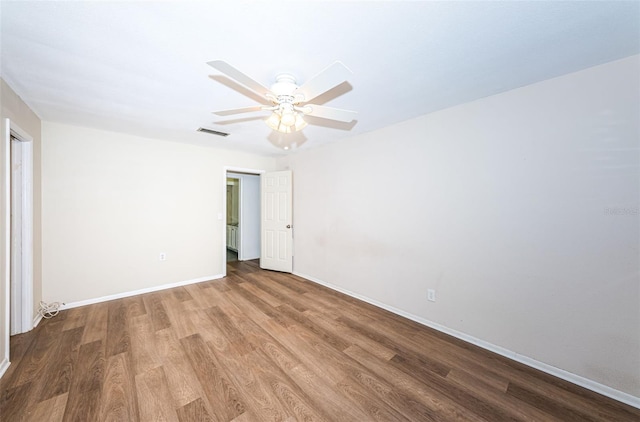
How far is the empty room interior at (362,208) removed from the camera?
55.9 inches

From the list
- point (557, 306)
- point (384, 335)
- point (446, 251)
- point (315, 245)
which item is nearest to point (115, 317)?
point (315, 245)

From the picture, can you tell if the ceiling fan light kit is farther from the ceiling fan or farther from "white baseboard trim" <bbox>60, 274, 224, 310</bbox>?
"white baseboard trim" <bbox>60, 274, 224, 310</bbox>

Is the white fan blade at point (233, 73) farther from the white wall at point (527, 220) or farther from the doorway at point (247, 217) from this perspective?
the doorway at point (247, 217)

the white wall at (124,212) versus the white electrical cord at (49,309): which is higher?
the white wall at (124,212)

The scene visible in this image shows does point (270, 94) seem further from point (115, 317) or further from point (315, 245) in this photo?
point (115, 317)

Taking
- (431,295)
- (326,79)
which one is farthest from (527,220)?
(326,79)

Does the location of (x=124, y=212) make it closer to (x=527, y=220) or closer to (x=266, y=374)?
(x=266, y=374)

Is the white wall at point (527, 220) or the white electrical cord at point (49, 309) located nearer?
the white wall at point (527, 220)

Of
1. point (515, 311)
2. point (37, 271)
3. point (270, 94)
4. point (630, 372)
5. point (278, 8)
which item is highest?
point (278, 8)

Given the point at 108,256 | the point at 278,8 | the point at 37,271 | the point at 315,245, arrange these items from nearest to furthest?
the point at 278,8 < the point at 37,271 < the point at 108,256 < the point at 315,245

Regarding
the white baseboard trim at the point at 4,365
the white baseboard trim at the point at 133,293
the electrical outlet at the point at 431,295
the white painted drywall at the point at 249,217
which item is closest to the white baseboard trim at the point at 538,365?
the electrical outlet at the point at 431,295

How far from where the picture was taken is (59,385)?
5.66ft

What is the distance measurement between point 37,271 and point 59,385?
1775 mm

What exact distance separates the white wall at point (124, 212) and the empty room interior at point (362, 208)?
0.03 meters
